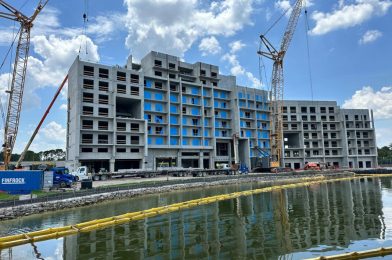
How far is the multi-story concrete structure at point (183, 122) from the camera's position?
253 ft

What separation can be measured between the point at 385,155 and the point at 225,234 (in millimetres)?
179876

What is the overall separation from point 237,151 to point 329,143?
2313 inches

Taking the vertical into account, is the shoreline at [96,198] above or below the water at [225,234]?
above

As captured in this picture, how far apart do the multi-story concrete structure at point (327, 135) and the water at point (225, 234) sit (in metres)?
105

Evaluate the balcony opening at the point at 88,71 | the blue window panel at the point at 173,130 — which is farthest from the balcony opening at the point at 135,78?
the blue window panel at the point at 173,130

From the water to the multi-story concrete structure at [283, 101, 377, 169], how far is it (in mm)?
104793

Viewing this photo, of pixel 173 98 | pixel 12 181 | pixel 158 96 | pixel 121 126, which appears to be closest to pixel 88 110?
pixel 121 126

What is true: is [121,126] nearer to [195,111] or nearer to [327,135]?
[195,111]

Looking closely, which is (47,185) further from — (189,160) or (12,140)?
(189,160)

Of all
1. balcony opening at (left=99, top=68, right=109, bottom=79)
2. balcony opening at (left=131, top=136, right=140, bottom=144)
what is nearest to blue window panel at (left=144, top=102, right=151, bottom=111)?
balcony opening at (left=131, top=136, right=140, bottom=144)

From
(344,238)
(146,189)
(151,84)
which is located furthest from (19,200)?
(151,84)

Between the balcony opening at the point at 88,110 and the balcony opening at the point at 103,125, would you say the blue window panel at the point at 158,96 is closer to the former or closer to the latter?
the balcony opening at the point at 103,125

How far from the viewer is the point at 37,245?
61.2 ft

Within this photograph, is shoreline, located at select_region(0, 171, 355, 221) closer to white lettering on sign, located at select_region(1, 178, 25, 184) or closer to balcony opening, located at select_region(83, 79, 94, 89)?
white lettering on sign, located at select_region(1, 178, 25, 184)
